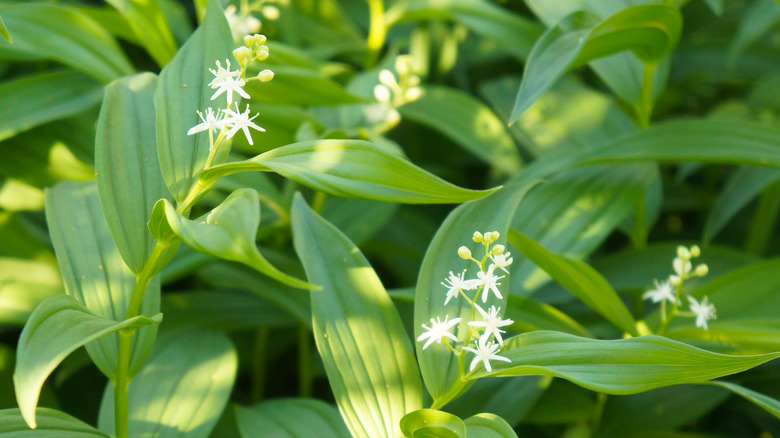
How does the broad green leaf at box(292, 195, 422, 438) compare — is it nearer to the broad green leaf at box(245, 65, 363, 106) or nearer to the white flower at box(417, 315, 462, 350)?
the white flower at box(417, 315, 462, 350)

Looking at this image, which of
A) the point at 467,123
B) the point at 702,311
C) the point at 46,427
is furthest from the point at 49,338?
the point at 467,123

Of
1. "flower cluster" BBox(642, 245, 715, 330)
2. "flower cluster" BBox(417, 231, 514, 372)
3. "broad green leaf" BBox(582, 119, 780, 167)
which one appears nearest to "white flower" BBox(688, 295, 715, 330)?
"flower cluster" BBox(642, 245, 715, 330)

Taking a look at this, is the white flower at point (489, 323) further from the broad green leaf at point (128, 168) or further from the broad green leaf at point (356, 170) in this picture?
the broad green leaf at point (128, 168)

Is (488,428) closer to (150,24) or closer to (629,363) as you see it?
(629,363)

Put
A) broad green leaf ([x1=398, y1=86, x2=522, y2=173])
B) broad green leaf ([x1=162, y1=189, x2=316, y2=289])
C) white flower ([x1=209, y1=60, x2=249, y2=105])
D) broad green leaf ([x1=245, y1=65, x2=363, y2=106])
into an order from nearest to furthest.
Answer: broad green leaf ([x1=162, y1=189, x2=316, y2=289]) → white flower ([x1=209, y1=60, x2=249, y2=105]) → broad green leaf ([x1=245, y1=65, x2=363, y2=106]) → broad green leaf ([x1=398, y1=86, x2=522, y2=173])

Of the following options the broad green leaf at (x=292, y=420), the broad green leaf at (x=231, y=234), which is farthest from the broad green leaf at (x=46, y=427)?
the broad green leaf at (x=231, y=234)

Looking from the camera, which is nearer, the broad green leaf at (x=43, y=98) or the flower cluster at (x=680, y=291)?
the flower cluster at (x=680, y=291)
